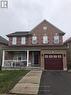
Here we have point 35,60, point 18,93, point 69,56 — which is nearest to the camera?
point 18,93

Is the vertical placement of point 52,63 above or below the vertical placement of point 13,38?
below

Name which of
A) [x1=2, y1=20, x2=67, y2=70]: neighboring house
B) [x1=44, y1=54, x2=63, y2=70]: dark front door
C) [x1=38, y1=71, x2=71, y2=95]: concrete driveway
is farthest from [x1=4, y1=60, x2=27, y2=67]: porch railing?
[x1=38, y1=71, x2=71, y2=95]: concrete driveway

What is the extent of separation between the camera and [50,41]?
125ft

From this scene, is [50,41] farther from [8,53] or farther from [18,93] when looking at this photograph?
[18,93]

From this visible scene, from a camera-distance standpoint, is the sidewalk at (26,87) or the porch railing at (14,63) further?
the porch railing at (14,63)

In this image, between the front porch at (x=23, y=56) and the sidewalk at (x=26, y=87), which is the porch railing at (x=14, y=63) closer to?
the front porch at (x=23, y=56)

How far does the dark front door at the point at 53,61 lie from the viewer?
33.2 meters

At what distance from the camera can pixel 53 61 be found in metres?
33.6

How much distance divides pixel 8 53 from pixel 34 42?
5.71 metres

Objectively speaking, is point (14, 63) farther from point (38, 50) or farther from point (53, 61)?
point (53, 61)

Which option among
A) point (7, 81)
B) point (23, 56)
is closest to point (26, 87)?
point (7, 81)

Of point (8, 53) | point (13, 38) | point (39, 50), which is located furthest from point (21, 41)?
point (39, 50)

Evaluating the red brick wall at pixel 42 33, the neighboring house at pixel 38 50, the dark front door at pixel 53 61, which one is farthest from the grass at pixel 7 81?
the red brick wall at pixel 42 33

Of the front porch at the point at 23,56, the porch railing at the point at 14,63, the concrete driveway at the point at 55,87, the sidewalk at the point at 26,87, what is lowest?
the concrete driveway at the point at 55,87
